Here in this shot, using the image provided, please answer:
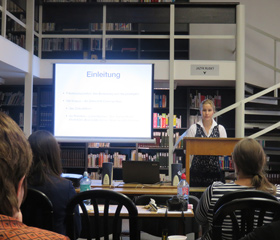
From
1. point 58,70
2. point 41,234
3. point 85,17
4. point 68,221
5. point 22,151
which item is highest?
point 85,17

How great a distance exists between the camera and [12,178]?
2.99 feet

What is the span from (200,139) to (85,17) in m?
3.61

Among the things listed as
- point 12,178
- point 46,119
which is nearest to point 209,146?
point 12,178

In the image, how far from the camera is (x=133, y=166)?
434cm

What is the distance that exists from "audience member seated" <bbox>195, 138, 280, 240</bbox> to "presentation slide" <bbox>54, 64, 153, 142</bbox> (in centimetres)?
322

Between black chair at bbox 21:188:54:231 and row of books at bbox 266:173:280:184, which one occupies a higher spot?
black chair at bbox 21:188:54:231

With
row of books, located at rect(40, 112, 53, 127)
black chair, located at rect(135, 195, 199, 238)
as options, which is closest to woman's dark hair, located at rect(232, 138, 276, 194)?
black chair, located at rect(135, 195, 199, 238)

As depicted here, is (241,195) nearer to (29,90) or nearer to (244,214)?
(244,214)

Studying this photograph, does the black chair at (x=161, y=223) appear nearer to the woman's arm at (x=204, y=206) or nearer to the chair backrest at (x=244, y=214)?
the woman's arm at (x=204, y=206)

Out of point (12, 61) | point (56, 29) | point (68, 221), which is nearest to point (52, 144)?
point (68, 221)

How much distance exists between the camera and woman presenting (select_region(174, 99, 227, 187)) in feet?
15.1

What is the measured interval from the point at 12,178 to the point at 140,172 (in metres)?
3.49

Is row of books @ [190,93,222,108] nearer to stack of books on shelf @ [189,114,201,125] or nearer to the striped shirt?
stack of books on shelf @ [189,114,201,125]

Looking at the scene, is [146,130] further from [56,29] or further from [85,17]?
[56,29]
